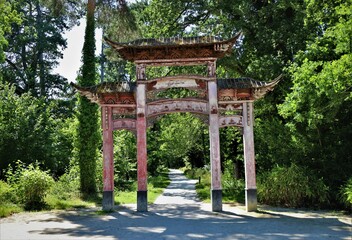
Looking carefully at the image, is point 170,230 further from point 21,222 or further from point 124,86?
point 124,86

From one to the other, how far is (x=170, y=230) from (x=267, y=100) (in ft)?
34.3

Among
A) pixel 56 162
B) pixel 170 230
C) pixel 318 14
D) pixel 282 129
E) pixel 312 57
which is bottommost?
pixel 170 230

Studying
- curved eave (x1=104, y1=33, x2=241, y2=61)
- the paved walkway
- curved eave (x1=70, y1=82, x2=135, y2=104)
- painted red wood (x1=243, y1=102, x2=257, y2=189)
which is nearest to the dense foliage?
painted red wood (x1=243, y1=102, x2=257, y2=189)

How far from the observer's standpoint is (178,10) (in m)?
19.2

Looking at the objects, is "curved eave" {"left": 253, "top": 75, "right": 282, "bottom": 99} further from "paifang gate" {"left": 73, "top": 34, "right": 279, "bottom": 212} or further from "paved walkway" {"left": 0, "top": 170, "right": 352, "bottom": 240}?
"paved walkway" {"left": 0, "top": 170, "right": 352, "bottom": 240}

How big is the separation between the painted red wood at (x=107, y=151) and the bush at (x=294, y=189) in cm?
615

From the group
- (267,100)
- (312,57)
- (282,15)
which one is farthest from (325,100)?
(282,15)

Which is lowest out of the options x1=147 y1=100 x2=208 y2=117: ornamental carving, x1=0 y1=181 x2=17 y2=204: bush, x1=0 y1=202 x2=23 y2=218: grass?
x1=0 y1=202 x2=23 y2=218: grass

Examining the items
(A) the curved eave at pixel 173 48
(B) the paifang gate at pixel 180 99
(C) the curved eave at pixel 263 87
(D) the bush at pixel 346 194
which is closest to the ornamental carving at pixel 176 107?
(B) the paifang gate at pixel 180 99

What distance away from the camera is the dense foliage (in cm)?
1348

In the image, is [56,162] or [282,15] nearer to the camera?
[282,15]

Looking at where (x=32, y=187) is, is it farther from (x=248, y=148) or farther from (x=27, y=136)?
(x=248, y=148)

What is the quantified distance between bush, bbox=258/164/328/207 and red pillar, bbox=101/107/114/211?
610 cm

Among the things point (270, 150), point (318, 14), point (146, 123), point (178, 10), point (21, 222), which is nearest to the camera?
point (21, 222)
